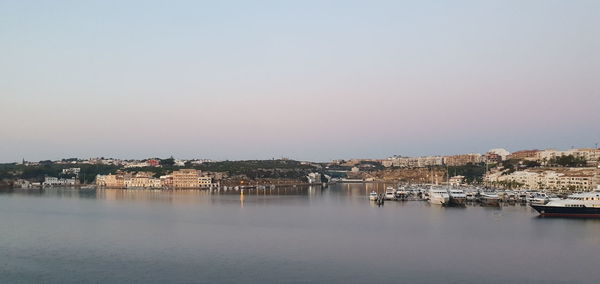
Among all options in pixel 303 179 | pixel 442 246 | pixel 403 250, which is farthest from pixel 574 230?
pixel 303 179

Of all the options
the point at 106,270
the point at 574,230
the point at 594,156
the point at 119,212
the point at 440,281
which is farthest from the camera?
the point at 594,156

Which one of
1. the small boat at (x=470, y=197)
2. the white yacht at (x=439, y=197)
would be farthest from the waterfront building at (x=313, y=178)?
the white yacht at (x=439, y=197)

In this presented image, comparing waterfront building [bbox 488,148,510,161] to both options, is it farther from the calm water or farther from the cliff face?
the calm water

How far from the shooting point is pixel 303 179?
279ft

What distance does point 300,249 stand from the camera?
16125 millimetres

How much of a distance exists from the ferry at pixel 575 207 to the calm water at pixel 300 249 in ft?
2.46

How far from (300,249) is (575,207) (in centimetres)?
1391

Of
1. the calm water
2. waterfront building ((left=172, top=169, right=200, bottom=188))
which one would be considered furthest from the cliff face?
the calm water

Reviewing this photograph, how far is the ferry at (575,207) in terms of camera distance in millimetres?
23609

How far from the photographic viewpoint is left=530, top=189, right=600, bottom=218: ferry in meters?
23.6

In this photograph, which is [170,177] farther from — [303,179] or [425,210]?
[425,210]

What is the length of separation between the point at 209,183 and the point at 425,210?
4046cm

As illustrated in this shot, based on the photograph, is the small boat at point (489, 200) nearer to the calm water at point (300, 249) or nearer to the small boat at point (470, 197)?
the small boat at point (470, 197)

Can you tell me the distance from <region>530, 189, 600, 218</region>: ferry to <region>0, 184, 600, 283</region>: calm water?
0.75 metres
